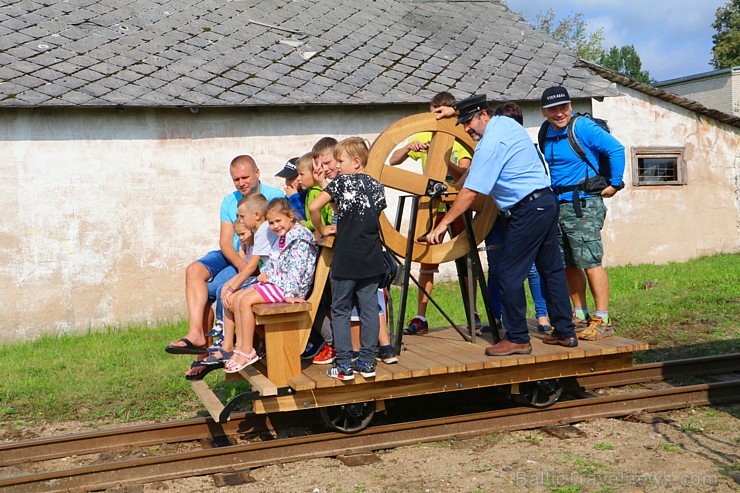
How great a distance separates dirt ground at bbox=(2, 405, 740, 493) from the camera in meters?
4.79

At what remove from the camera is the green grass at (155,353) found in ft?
23.5

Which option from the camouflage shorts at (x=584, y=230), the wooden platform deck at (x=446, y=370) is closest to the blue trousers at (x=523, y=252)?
the wooden platform deck at (x=446, y=370)

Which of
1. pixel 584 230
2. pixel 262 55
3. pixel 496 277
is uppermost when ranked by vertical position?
pixel 262 55

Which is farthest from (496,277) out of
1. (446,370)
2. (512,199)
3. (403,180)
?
(446,370)

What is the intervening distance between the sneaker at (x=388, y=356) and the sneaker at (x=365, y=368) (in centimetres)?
32

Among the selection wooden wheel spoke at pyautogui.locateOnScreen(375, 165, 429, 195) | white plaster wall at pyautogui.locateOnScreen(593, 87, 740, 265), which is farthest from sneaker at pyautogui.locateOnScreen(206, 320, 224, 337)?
white plaster wall at pyautogui.locateOnScreen(593, 87, 740, 265)

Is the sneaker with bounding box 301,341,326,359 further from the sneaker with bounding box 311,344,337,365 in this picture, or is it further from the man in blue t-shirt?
the man in blue t-shirt

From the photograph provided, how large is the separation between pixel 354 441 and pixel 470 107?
261cm

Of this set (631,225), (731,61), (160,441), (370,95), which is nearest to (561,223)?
(160,441)

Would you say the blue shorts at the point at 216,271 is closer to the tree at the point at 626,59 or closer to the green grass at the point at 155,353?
the green grass at the point at 155,353

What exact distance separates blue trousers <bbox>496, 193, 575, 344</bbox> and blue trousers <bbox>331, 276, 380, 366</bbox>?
3.46ft

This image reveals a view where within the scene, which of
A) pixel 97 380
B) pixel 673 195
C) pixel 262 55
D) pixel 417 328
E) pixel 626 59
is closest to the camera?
pixel 417 328

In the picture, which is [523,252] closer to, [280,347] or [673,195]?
[280,347]

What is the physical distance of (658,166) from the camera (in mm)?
15297
